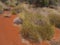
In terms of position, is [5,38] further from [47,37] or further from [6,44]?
[47,37]

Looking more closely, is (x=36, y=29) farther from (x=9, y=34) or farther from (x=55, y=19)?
(x=55, y=19)

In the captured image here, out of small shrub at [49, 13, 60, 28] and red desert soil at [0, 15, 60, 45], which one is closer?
red desert soil at [0, 15, 60, 45]

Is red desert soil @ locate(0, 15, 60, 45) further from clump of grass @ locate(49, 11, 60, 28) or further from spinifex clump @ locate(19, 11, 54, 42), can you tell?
clump of grass @ locate(49, 11, 60, 28)

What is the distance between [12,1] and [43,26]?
1100 centimetres

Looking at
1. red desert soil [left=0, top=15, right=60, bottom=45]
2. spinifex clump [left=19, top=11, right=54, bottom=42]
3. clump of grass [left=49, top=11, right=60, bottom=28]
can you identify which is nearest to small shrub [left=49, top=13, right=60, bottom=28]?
clump of grass [left=49, top=11, right=60, bottom=28]

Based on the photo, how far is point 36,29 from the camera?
34.3 ft

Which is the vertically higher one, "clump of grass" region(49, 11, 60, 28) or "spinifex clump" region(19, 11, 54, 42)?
"spinifex clump" region(19, 11, 54, 42)

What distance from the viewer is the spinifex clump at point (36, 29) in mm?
10086

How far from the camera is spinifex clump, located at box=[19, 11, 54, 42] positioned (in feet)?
33.1

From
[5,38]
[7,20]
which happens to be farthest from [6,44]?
[7,20]

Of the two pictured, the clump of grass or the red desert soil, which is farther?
the clump of grass

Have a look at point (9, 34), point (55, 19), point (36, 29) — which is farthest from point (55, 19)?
point (9, 34)

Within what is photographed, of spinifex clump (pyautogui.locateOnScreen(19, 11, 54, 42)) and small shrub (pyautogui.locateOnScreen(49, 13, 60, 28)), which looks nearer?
spinifex clump (pyautogui.locateOnScreen(19, 11, 54, 42))

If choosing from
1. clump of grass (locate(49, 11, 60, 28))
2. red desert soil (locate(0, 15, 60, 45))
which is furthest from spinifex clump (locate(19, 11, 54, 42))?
clump of grass (locate(49, 11, 60, 28))
